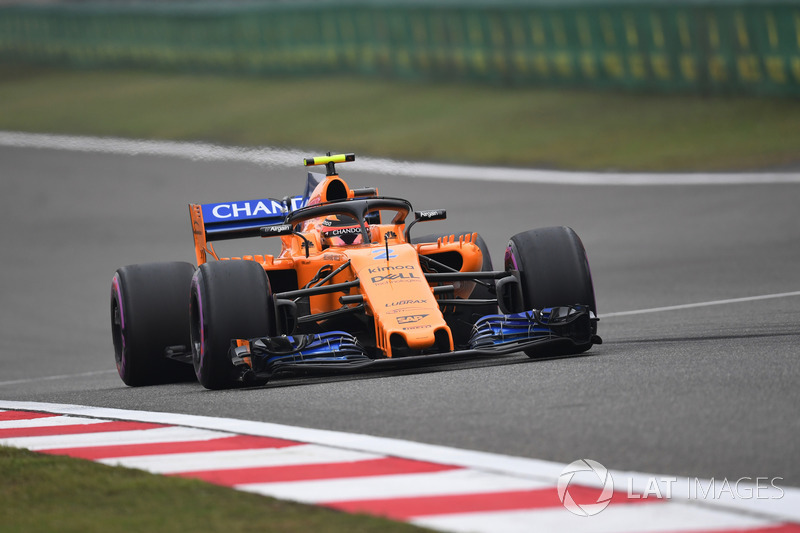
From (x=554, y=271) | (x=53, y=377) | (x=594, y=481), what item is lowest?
(x=53, y=377)

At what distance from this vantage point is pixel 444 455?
253 inches

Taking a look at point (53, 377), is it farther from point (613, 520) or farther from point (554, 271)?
point (613, 520)

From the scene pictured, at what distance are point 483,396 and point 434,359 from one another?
128cm

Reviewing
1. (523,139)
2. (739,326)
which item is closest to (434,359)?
(739,326)

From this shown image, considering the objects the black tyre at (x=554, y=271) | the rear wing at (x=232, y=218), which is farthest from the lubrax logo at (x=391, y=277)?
the rear wing at (x=232, y=218)

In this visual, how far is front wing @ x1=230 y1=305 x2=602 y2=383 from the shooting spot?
9.21 meters

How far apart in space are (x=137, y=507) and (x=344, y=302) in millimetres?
3919

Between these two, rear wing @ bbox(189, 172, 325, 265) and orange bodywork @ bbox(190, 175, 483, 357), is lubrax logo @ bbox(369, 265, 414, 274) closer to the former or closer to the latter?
orange bodywork @ bbox(190, 175, 483, 357)

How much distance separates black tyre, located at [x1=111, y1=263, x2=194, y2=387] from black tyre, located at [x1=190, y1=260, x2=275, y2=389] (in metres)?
1.43

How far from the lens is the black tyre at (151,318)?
10969 millimetres

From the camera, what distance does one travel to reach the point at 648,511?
5.26m

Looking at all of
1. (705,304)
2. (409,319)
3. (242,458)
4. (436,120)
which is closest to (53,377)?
(409,319)

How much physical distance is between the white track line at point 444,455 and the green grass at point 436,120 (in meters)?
16.8

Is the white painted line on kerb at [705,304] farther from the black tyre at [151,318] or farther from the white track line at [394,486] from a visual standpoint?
the white track line at [394,486]
